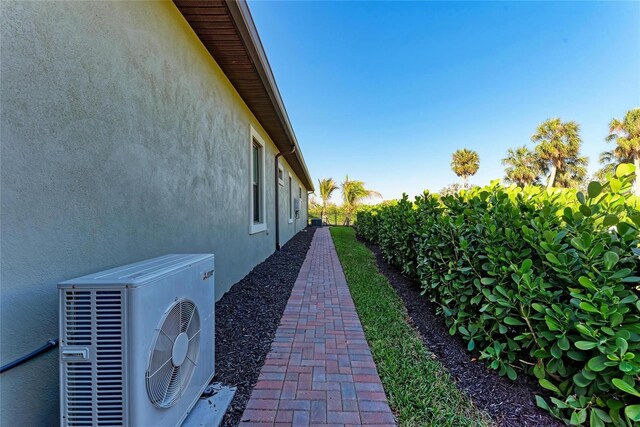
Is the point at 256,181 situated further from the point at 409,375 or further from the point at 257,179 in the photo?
the point at 409,375

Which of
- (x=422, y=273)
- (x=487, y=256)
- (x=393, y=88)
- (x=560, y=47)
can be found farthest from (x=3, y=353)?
(x=393, y=88)

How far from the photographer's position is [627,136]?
20.1 meters

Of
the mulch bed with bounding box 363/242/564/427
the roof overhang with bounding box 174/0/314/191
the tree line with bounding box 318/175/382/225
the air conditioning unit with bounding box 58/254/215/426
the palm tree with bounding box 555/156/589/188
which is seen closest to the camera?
the air conditioning unit with bounding box 58/254/215/426

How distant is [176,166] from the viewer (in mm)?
2697

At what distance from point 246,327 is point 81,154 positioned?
2.29 meters

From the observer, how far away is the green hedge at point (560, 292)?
1.51 m

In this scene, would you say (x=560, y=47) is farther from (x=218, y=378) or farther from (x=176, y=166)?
(x=218, y=378)

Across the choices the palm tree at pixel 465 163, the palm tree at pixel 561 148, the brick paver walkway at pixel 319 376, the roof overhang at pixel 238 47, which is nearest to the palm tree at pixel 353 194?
the palm tree at pixel 465 163

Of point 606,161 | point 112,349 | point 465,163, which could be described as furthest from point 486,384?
point 606,161

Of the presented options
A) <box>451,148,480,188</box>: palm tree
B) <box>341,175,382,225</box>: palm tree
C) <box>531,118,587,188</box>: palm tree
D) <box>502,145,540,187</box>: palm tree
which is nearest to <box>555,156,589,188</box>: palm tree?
<box>531,118,587,188</box>: palm tree

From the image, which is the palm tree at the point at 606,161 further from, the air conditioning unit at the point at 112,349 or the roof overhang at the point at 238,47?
the air conditioning unit at the point at 112,349

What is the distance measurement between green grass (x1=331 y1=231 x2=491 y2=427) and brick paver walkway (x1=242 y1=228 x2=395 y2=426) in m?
0.11

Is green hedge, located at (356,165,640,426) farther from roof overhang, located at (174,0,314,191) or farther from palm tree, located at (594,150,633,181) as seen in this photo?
palm tree, located at (594,150,633,181)

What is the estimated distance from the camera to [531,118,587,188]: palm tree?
22391 millimetres
